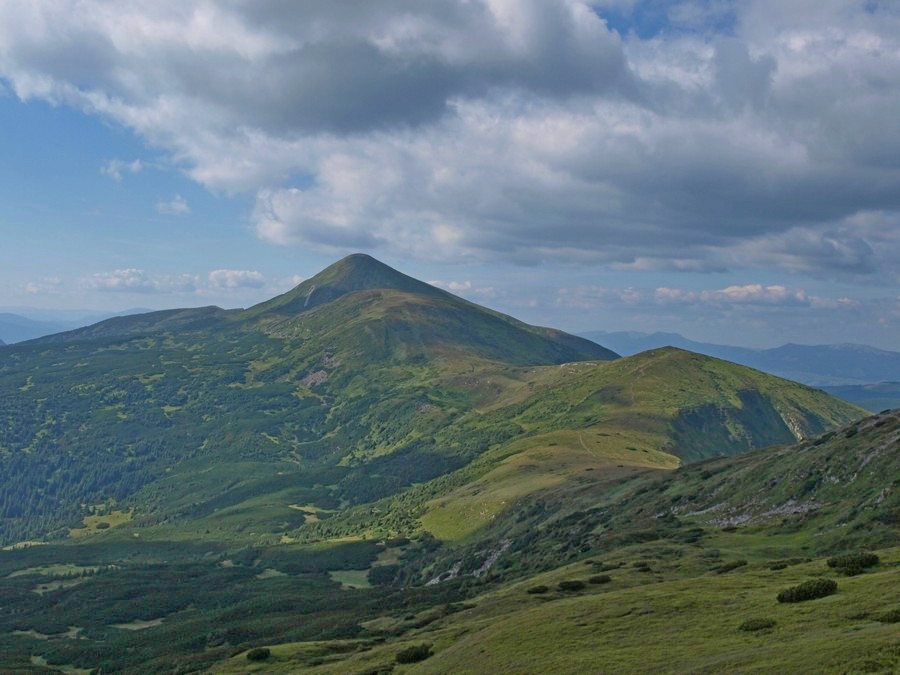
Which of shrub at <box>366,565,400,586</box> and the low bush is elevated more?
the low bush

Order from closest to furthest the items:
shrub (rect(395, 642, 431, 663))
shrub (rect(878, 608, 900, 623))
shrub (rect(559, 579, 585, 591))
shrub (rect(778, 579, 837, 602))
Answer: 1. shrub (rect(878, 608, 900, 623))
2. shrub (rect(778, 579, 837, 602))
3. shrub (rect(395, 642, 431, 663))
4. shrub (rect(559, 579, 585, 591))

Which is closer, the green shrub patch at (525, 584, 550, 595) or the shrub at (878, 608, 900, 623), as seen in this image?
the shrub at (878, 608, 900, 623)

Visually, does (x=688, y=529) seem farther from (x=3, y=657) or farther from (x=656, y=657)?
(x=3, y=657)

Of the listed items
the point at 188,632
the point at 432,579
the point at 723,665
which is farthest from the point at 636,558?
the point at 188,632

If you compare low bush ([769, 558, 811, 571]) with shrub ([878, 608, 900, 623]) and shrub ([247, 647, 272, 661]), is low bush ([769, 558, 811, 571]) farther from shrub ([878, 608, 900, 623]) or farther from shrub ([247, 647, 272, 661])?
shrub ([247, 647, 272, 661])

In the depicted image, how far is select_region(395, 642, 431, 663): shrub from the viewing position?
50.7m

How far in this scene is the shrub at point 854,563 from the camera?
45375 millimetres

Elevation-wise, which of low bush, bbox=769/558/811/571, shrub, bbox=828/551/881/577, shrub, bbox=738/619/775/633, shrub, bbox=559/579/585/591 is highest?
shrub, bbox=738/619/775/633

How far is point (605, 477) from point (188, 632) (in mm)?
103668

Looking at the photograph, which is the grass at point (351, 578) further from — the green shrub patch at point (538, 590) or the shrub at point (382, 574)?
the green shrub patch at point (538, 590)

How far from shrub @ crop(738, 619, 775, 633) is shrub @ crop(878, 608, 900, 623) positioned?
5.26 meters

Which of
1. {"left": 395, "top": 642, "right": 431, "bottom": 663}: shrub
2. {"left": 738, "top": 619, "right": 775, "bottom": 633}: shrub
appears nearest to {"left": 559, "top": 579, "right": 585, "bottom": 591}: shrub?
{"left": 395, "top": 642, "right": 431, "bottom": 663}: shrub

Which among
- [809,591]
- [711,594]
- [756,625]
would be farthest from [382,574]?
[756,625]

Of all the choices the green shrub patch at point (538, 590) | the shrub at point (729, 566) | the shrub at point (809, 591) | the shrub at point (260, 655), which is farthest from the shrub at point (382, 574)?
the shrub at point (809, 591)
